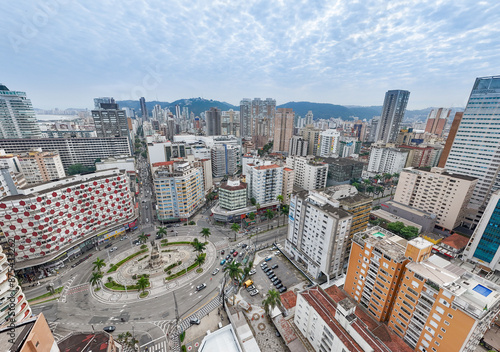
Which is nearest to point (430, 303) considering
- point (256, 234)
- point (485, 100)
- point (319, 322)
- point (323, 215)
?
point (319, 322)

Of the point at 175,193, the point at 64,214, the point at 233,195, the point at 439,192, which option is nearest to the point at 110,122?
the point at 175,193

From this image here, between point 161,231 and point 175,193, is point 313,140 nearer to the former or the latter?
point 175,193

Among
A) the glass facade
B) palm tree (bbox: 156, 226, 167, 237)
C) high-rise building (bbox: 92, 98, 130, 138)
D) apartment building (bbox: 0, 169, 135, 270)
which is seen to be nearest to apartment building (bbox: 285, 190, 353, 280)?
the glass facade

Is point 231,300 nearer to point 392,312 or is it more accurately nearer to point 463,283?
point 392,312

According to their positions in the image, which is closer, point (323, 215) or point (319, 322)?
point (319, 322)

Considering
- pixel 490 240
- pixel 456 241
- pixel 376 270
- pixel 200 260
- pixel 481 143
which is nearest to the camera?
pixel 376 270

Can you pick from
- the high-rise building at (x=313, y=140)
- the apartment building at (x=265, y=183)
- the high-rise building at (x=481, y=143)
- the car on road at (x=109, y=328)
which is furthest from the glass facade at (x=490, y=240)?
the high-rise building at (x=313, y=140)

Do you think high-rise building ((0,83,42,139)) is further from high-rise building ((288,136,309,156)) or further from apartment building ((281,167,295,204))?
high-rise building ((288,136,309,156))

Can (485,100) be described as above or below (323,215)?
above
